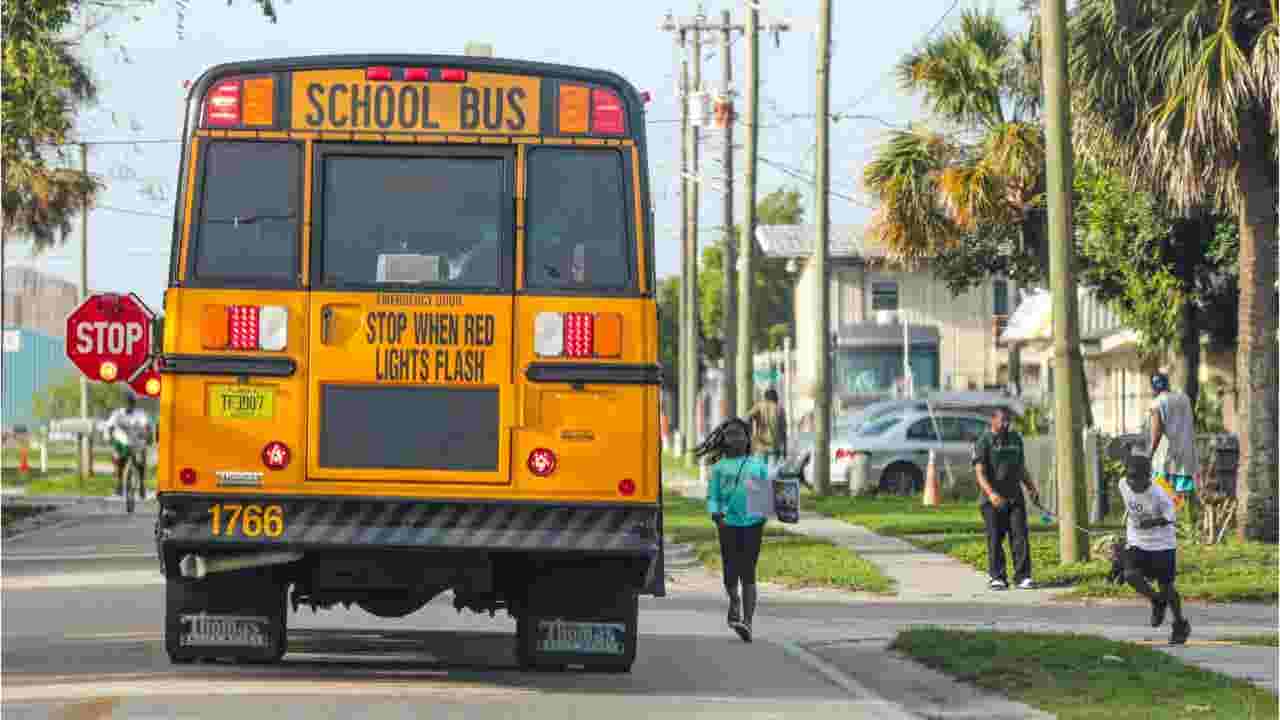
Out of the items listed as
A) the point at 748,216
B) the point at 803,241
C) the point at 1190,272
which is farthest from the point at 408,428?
the point at 803,241

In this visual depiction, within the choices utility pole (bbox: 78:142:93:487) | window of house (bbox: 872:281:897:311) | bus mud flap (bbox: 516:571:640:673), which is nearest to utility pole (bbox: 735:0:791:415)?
utility pole (bbox: 78:142:93:487)

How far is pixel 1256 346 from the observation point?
25500mm

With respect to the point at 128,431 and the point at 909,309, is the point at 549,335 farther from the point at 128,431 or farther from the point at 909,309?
the point at 909,309

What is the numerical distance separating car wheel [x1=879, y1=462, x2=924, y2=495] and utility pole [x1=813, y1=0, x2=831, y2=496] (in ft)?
4.27

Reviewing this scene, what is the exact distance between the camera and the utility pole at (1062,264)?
2327cm

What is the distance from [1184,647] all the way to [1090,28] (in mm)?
10641

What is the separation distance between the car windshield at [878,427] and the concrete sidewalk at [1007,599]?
8.69m

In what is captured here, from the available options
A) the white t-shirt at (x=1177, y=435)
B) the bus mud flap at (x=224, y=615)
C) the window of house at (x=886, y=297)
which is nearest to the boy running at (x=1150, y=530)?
the bus mud flap at (x=224, y=615)

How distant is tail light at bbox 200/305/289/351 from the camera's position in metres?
13.3

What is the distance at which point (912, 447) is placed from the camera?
40062 mm

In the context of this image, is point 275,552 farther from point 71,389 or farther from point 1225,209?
point 71,389

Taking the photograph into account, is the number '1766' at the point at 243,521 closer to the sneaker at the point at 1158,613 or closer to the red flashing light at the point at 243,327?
the red flashing light at the point at 243,327

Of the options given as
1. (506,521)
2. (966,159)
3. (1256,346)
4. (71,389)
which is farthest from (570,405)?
(71,389)

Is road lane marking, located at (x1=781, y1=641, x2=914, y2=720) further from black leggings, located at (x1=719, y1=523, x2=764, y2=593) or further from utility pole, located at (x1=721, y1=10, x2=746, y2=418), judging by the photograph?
utility pole, located at (x1=721, y1=10, x2=746, y2=418)
